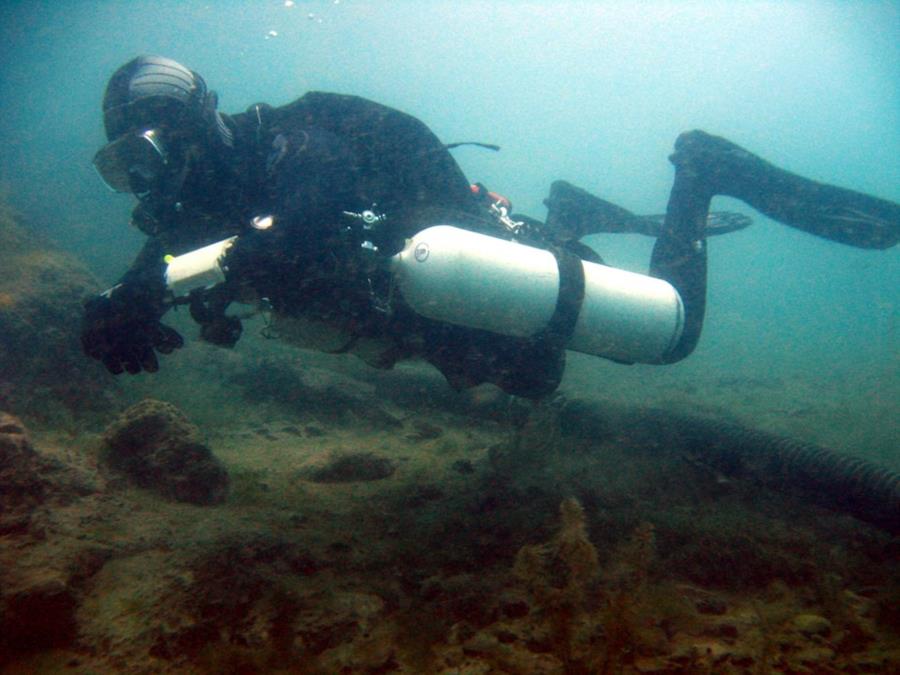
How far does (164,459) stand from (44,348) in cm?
512

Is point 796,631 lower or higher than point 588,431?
higher

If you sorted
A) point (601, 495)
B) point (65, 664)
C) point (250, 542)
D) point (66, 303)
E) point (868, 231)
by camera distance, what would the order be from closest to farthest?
1. point (65, 664)
2. point (250, 542)
3. point (601, 495)
4. point (868, 231)
5. point (66, 303)

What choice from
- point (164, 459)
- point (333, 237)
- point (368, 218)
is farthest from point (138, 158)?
point (164, 459)

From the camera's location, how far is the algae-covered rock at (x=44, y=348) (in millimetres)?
6473

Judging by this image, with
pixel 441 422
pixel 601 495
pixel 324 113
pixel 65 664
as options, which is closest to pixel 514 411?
pixel 441 422

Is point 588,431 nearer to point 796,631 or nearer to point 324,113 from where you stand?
point 796,631

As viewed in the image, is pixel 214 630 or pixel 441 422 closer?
pixel 214 630

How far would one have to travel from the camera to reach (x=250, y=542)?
8.87ft

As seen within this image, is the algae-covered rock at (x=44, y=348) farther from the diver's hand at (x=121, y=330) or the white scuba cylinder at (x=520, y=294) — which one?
the white scuba cylinder at (x=520, y=294)

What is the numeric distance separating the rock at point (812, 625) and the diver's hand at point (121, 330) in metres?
3.90

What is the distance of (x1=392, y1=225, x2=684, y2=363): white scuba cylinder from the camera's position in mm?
3660

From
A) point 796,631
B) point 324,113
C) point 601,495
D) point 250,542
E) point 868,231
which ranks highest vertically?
point 868,231

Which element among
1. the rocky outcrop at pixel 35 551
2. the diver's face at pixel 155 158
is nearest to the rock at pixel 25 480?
the rocky outcrop at pixel 35 551

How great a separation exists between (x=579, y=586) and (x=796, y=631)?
3.35 feet
